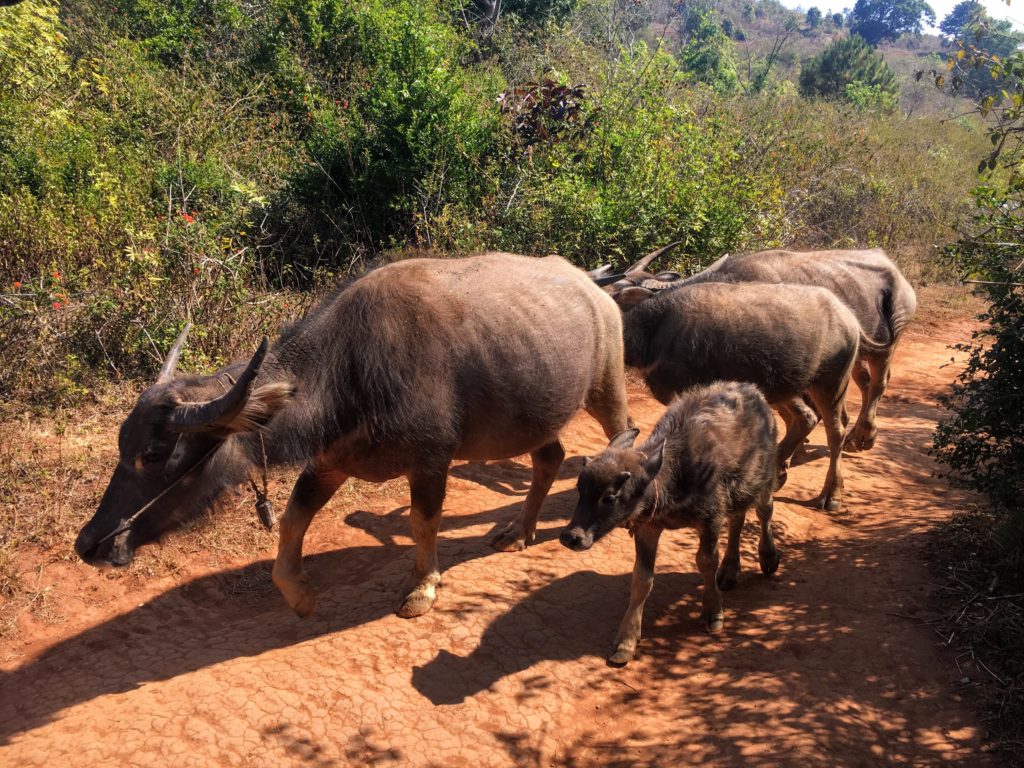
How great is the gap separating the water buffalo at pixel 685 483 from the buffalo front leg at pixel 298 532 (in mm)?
1687

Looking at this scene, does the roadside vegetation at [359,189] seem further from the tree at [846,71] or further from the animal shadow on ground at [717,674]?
the tree at [846,71]

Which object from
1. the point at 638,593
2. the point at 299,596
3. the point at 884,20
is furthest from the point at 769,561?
the point at 884,20

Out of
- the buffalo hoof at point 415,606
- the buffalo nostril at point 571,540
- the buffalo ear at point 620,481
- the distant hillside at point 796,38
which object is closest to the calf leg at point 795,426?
the buffalo ear at point 620,481

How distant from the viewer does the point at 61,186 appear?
8.28 metres

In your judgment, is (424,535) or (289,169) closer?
(424,535)

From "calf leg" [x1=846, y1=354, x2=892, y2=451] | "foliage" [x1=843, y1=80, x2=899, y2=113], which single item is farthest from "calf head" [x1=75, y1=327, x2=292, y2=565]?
"foliage" [x1=843, y1=80, x2=899, y2=113]

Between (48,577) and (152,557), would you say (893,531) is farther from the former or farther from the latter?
(48,577)

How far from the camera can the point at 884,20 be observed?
67.1m

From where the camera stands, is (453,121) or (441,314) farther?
(453,121)

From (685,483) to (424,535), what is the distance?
180 cm

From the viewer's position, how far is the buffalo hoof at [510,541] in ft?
19.0

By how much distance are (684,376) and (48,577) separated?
535cm

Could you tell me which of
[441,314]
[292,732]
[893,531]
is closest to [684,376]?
[893,531]

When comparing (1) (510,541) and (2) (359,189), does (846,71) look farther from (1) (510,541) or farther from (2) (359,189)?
(1) (510,541)
